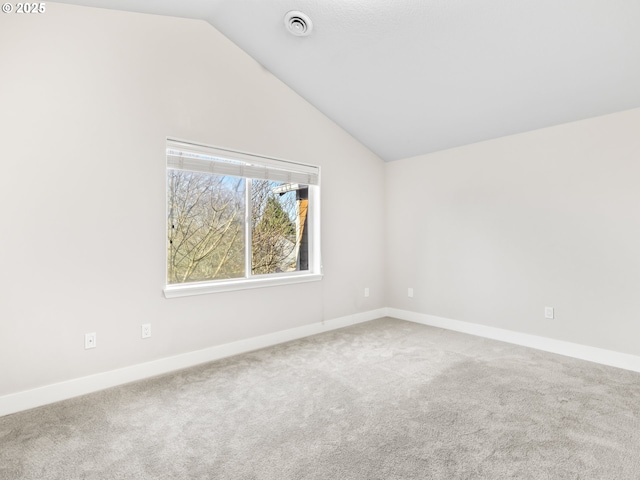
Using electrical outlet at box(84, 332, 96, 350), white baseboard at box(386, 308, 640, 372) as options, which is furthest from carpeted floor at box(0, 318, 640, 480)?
electrical outlet at box(84, 332, 96, 350)

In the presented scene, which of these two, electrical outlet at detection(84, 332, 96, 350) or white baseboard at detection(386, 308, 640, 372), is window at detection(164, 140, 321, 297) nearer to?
electrical outlet at detection(84, 332, 96, 350)

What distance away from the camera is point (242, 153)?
3176 millimetres

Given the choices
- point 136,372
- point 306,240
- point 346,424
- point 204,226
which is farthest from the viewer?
point 306,240

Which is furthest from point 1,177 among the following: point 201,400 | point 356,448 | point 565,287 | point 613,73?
point 565,287

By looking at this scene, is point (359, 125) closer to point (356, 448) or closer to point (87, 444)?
point (356, 448)

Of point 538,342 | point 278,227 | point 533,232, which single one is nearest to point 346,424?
point 278,227

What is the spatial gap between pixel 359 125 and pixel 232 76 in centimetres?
152

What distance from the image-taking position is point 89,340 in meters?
2.37

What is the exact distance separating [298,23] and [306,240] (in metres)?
2.13

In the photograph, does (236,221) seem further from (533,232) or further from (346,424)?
(533,232)

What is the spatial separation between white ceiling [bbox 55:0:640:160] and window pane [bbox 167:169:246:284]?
131 cm

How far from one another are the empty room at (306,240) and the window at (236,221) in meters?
0.03

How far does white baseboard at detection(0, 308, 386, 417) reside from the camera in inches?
83.9

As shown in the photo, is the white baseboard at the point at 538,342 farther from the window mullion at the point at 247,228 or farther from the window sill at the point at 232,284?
the window mullion at the point at 247,228
